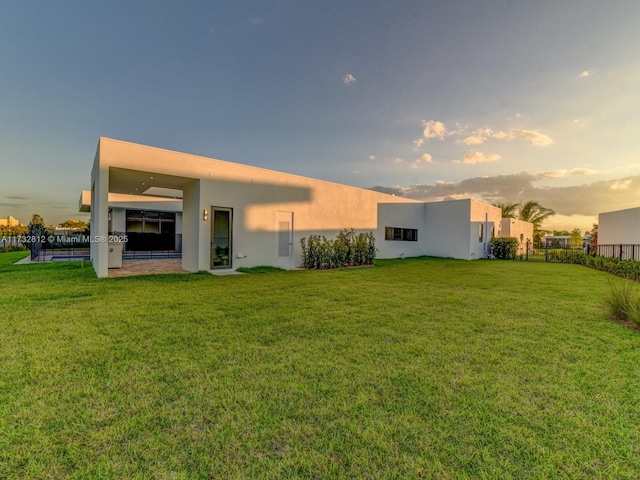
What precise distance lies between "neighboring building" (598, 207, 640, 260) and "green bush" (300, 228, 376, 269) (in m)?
11.5

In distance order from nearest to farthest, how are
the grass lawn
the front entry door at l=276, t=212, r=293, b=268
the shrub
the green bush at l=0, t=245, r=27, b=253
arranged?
the grass lawn < the shrub < the front entry door at l=276, t=212, r=293, b=268 < the green bush at l=0, t=245, r=27, b=253

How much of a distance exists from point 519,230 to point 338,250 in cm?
2073

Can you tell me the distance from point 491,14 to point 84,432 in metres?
12.5

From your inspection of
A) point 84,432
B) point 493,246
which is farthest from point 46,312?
point 493,246

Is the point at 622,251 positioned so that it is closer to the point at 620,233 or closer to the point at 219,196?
the point at 620,233

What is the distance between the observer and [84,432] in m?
1.97

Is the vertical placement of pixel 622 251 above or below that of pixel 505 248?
above

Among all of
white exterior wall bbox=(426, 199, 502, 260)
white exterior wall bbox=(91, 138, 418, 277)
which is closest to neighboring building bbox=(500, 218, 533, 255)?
white exterior wall bbox=(426, 199, 502, 260)

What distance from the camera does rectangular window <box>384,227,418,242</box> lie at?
17.1m

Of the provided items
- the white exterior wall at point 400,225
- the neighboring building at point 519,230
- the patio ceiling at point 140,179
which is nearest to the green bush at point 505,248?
the neighboring building at point 519,230

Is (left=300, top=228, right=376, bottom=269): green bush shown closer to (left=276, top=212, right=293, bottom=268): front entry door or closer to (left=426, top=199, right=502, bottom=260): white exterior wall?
(left=276, top=212, right=293, bottom=268): front entry door

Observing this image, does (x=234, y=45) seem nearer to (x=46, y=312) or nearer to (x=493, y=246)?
(x=46, y=312)

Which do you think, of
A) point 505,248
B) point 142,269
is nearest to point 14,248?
point 142,269

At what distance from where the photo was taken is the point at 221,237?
1034 centimetres
